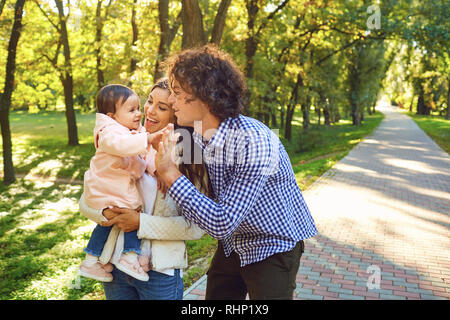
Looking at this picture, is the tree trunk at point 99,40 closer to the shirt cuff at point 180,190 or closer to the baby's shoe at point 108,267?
the baby's shoe at point 108,267

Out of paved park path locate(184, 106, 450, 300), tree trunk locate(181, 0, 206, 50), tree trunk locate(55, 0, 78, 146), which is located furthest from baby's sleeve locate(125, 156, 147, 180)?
tree trunk locate(55, 0, 78, 146)

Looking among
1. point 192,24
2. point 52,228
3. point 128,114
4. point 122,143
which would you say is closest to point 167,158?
point 122,143

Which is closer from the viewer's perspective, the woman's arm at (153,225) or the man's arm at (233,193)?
the man's arm at (233,193)

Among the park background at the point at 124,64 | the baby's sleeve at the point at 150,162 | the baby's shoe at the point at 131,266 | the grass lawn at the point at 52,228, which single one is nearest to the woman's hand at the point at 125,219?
the baby's shoe at the point at 131,266

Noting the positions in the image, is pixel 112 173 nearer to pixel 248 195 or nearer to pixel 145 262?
pixel 145 262

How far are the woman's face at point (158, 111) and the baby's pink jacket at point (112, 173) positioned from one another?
133mm

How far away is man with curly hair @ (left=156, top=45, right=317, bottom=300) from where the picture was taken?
192cm

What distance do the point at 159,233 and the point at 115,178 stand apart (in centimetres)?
37

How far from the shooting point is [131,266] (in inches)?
83.0

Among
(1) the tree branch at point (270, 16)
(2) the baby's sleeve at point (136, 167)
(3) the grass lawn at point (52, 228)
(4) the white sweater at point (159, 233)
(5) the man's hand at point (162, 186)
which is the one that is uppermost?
(1) the tree branch at point (270, 16)

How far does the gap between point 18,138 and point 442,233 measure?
93.5 ft

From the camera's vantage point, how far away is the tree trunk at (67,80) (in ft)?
66.5
